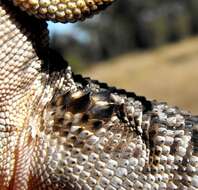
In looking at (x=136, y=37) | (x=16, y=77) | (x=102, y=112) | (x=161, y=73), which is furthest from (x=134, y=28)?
(x=16, y=77)

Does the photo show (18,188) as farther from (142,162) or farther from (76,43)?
(76,43)

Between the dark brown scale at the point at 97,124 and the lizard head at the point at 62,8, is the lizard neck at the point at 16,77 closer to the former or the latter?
the lizard head at the point at 62,8

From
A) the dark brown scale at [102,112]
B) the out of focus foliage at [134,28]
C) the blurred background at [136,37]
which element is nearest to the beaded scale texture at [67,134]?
the dark brown scale at [102,112]

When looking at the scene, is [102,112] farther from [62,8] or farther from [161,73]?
[161,73]

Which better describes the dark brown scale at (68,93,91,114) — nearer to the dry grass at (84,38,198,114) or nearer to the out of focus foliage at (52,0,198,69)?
the dry grass at (84,38,198,114)

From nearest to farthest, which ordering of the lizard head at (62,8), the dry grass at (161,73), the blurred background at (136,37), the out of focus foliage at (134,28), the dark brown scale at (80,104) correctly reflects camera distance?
the lizard head at (62,8) < the dark brown scale at (80,104) < the dry grass at (161,73) < the blurred background at (136,37) < the out of focus foliage at (134,28)

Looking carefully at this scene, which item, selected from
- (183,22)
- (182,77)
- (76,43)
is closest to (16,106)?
(182,77)

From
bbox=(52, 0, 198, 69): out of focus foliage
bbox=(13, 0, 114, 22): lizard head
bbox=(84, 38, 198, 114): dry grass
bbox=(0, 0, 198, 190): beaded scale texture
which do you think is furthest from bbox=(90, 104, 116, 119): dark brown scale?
bbox=(52, 0, 198, 69): out of focus foliage
